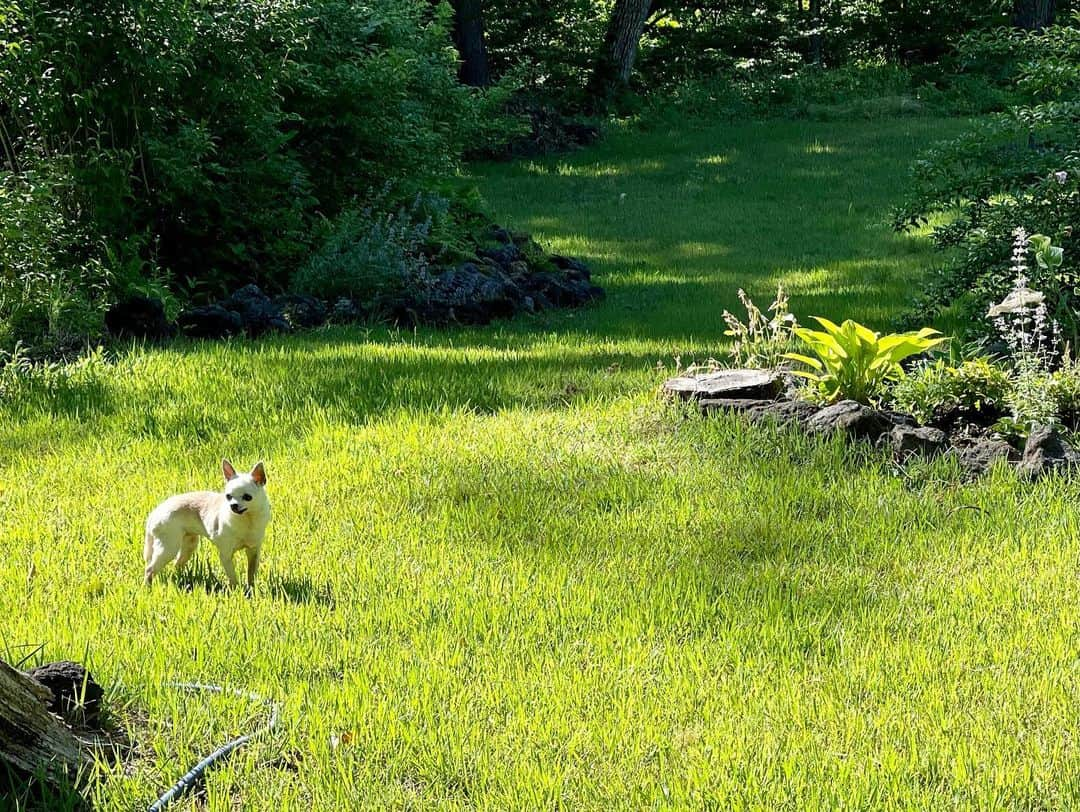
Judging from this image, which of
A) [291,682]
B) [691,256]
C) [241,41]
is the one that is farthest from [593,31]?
[291,682]

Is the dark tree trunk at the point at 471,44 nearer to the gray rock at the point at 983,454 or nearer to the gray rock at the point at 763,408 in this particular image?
the gray rock at the point at 763,408

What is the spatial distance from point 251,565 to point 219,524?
0.23 meters

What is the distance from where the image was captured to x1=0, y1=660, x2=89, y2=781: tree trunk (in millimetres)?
2773

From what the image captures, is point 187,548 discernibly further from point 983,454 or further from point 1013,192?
point 1013,192

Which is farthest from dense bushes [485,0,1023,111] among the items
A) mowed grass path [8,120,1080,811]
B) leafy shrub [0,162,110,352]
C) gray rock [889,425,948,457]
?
gray rock [889,425,948,457]

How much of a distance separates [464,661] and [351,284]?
650 cm

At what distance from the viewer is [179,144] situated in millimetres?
9469

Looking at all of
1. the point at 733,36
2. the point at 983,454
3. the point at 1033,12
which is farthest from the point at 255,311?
the point at 733,36

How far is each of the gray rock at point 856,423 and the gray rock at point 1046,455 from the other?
65 cm

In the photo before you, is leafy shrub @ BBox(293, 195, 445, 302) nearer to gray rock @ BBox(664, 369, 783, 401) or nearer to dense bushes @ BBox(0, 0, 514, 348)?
dense bushes @ BBox(0, 0, 514, 348)

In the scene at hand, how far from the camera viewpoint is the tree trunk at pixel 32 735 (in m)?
2.77

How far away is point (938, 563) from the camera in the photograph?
14.8 ft

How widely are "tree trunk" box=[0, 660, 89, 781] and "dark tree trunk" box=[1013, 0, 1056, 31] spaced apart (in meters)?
25.8

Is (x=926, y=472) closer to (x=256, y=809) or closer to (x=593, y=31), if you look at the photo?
(x=256, y=809)
